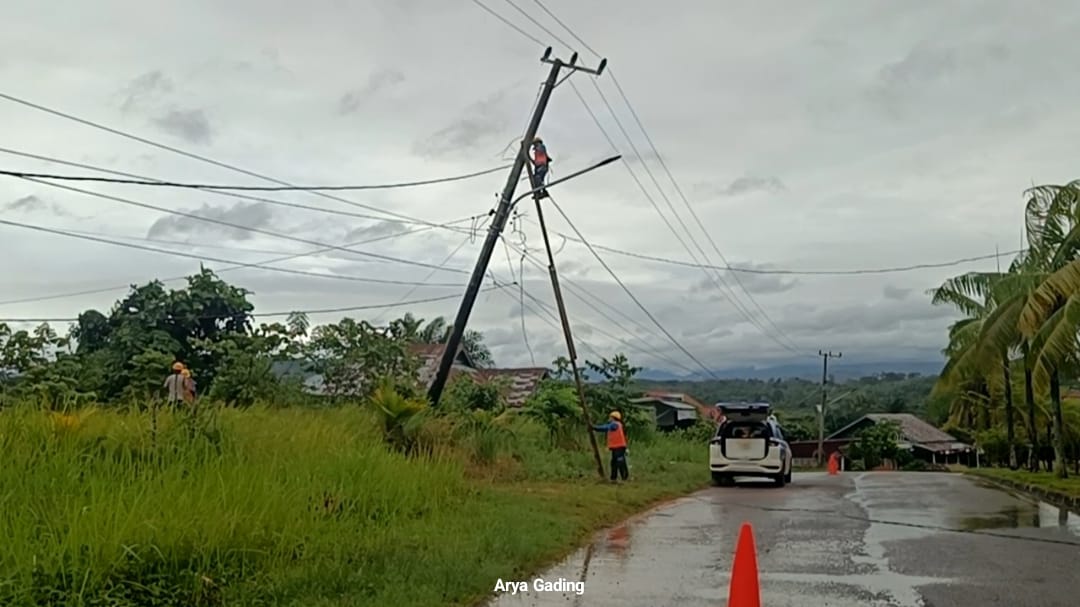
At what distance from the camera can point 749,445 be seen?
76.2 ft

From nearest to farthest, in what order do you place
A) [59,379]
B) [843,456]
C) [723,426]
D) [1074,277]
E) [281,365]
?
[1074,277] < [59,379] < [723,426] < [281,365] < [843,456]

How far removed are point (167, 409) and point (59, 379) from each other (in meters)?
9.52

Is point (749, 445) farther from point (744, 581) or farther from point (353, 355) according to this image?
point (744, 581)

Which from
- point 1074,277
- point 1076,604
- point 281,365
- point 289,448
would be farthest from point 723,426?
point 1076,604

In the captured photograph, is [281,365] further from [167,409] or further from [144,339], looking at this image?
[167,409]

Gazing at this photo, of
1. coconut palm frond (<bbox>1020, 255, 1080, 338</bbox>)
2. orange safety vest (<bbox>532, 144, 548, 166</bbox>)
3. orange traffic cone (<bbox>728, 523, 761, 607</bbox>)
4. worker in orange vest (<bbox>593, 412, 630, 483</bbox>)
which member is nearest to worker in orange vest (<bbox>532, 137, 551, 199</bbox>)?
orange safety vest (<bbox>532, 144, 548, 166</bbox>)

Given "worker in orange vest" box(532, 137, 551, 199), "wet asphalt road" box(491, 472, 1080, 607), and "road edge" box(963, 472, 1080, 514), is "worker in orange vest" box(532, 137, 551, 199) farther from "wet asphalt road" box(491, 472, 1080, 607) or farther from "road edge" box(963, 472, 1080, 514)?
"road edge" box(963, 472, 1080, 514)

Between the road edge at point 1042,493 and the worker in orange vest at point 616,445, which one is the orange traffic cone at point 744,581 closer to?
the road edge at point 1042,493

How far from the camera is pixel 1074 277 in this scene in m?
18.6

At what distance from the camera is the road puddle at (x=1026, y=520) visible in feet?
46.8

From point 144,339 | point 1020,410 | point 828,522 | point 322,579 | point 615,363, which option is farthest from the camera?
point 1020,410

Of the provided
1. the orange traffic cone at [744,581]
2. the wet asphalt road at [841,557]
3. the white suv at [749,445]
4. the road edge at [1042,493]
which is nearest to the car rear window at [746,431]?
the white suv at [749,445]

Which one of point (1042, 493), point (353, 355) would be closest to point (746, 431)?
point (1042, 493)

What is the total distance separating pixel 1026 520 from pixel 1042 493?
7827mm
